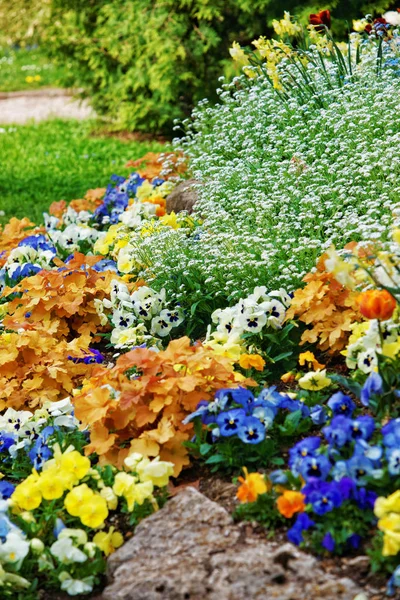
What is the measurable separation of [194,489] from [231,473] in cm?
19

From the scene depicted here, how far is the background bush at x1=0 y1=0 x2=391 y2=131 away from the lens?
886 cm

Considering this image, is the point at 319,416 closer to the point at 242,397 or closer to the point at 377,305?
the point at 242,397

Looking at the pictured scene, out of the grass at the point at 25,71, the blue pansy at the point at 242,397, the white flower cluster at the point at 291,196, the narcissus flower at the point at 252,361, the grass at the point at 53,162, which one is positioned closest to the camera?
the blue pansy at the point at 242,397

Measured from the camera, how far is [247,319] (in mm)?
3225

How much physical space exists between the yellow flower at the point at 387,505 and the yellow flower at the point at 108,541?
80 centimetres

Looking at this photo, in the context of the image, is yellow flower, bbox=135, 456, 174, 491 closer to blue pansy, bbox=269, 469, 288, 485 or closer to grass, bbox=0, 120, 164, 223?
blue pansy, bbox=269, 469, 288, 485

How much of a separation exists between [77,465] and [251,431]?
0.56 m

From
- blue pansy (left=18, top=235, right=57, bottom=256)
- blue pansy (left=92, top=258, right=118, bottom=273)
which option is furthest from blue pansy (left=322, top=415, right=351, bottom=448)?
blue pansy (left=18, top=235, right=57, bottom=256)

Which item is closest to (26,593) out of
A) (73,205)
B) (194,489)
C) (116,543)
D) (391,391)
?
(116,543)

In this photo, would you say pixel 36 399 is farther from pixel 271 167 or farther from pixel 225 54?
pixel 225 54

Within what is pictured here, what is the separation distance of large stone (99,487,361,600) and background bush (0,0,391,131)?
6.86 meters

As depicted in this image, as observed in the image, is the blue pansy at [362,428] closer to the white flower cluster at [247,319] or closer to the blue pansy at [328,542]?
the blue pansy at [328,542]

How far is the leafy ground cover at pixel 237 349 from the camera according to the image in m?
2.29

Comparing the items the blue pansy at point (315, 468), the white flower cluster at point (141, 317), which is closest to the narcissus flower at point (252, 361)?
the white flower cluster at point (141, 317)
